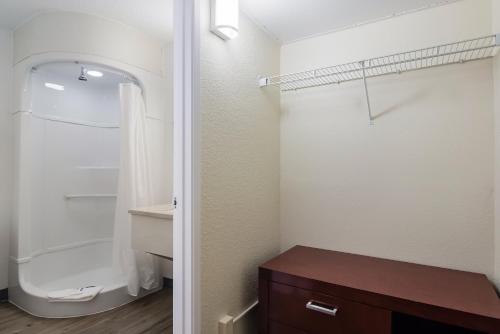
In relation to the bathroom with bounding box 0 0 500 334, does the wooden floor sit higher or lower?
lower

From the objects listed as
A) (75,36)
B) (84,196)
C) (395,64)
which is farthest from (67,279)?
(395,64)

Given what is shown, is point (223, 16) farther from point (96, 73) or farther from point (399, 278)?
point (96, 73)

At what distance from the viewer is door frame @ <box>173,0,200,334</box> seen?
125cm

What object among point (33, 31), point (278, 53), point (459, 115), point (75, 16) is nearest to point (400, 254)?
point (459, 115)

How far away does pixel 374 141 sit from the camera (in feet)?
5.51

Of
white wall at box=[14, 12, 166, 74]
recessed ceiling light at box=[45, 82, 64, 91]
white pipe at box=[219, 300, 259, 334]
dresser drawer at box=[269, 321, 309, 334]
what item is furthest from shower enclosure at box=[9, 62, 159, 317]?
dresser drawer at box=[269, 321, 309, 334]

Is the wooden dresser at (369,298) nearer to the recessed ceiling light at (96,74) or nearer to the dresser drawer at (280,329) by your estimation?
the dresser drawer at (280,329)

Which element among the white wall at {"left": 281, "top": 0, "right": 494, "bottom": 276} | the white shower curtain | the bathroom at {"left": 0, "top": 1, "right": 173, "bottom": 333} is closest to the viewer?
the white wall at {"left": 281, "top": 0, "right": 494, "bottom": 276}

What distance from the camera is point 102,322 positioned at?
1942 millimetres

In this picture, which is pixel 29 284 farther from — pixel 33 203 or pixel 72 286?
pixel 33 203

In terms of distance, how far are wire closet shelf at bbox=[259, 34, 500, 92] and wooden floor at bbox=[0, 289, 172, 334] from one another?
1811mm

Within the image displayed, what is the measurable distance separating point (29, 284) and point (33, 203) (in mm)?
680

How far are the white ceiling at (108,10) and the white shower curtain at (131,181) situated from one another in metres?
0.54

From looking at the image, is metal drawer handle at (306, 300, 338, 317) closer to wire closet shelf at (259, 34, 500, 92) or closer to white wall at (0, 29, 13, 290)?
wire closet shelf at (259, 34, 500, 92)
